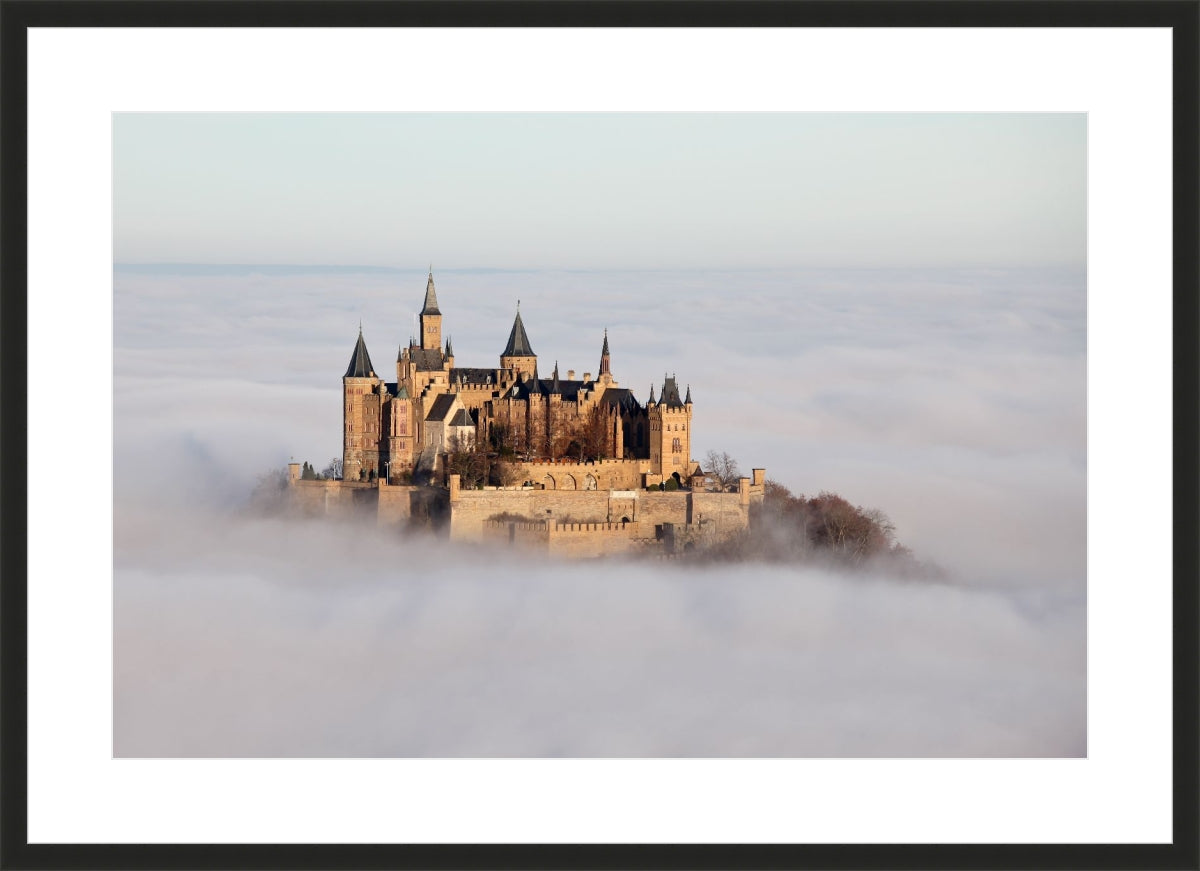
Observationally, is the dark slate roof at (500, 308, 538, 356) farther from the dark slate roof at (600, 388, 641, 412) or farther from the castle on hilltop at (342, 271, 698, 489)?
the dark slate roof at (600, 388, 641, 412)

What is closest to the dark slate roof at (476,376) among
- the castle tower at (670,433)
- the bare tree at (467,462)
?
the bare tree at (467,462)

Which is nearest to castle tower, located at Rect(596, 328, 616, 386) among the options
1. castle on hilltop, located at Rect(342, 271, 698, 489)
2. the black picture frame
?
castle on hilltop, located at Rect(342, 271, 698, 489)

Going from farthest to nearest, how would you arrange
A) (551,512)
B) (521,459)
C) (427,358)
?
(427,358), (521,459), (551,512)

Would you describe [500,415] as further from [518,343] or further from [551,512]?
[551,512]
